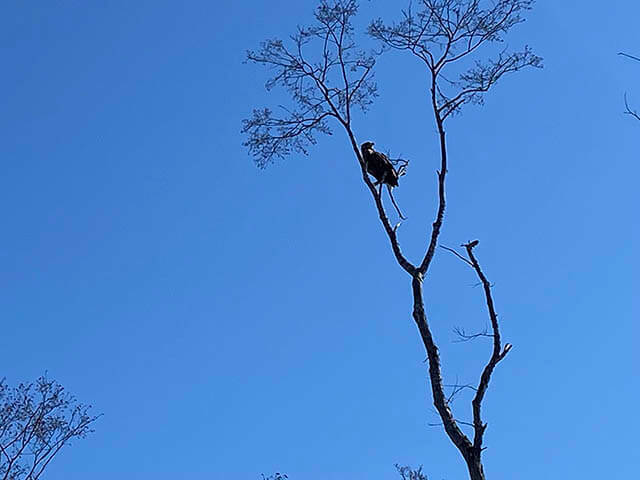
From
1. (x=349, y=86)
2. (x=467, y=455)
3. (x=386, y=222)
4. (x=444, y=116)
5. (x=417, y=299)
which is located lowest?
(x=467, y=455)

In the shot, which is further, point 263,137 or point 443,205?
point 263,137

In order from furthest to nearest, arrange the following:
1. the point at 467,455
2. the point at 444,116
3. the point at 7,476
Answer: the point at 7,476 → the point at 444,116 → the point at 467,455

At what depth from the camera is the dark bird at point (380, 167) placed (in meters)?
8.52

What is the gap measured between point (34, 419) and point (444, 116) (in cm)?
917

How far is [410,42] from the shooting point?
29.1ft

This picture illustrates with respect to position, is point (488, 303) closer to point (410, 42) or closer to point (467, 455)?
point (467, 455)

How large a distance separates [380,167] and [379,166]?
0.02 m

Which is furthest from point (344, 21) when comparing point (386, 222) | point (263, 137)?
point (386, 222)

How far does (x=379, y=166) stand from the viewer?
8.53 m

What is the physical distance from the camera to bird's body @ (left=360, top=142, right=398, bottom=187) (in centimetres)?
852

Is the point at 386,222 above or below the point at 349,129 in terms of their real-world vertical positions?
below

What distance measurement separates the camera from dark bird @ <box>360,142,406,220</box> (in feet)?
27.9

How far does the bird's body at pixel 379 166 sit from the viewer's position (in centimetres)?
852

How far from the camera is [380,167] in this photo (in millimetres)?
8539
